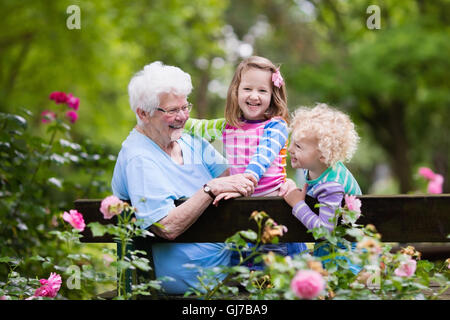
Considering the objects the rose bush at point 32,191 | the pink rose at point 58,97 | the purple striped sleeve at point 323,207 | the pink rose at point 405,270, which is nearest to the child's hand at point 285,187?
the purple striped sleeve at point 323,207

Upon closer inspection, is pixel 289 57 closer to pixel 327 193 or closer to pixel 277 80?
pixel 277 80

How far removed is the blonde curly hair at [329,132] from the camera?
2.78 meters

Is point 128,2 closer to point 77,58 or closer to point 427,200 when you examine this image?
point 77,58

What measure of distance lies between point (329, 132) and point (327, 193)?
1.04 feet

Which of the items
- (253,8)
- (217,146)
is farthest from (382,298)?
(253,8)

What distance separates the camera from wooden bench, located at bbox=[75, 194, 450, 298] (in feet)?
7.96

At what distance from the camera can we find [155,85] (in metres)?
3.10

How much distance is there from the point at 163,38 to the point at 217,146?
488 inches

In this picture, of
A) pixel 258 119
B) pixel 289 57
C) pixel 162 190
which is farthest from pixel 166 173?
pixel 289 57

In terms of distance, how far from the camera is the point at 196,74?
22.9 meters

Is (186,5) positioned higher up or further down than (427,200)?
higher up
